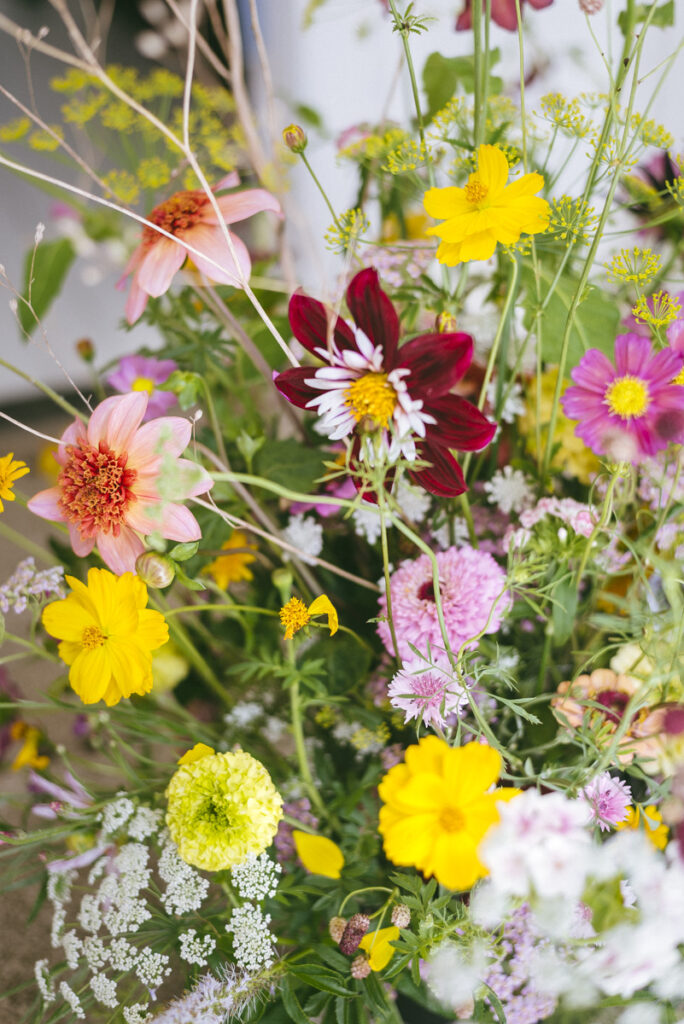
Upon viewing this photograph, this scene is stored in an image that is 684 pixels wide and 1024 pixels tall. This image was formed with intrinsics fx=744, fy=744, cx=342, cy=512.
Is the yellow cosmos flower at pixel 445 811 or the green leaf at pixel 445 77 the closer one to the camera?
the yellow cosmos flower at pixel 445 811

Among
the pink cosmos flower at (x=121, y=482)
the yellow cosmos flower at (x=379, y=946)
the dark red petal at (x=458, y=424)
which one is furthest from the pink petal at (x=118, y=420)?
the yellow cosmos flower at (x=379, y=946)

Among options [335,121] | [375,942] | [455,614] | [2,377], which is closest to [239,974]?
[375,942]

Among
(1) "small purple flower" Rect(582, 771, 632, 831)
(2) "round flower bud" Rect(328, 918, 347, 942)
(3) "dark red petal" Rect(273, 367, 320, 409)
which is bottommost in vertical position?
(2) "round flower bud" Rect(328, 918, 347, 942)

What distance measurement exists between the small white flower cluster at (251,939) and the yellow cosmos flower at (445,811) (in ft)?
0.33

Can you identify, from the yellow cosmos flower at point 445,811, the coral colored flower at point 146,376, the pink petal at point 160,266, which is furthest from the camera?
the coral colored flower at point 146,376

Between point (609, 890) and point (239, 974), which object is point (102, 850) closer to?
point (239, 974)

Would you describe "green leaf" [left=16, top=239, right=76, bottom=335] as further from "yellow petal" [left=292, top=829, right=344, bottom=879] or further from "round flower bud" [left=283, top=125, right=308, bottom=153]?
"yellow petal" [left=292, top=829, right=344, bottom=879]

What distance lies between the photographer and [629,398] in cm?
27

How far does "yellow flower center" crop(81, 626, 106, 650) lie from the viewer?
290 millimetres

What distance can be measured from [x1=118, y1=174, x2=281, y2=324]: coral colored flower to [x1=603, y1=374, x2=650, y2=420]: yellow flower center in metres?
0.15

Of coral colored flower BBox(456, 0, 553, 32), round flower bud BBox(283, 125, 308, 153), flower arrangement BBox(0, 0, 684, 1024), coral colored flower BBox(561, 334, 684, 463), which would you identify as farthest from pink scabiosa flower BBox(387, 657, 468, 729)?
coral colored flower BBox(456, 0, 553, 32)

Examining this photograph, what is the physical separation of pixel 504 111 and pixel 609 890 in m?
0.38

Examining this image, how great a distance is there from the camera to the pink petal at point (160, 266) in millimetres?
311

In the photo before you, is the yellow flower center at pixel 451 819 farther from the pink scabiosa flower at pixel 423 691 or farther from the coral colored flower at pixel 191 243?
the coral colored flower at pixel 191 243
